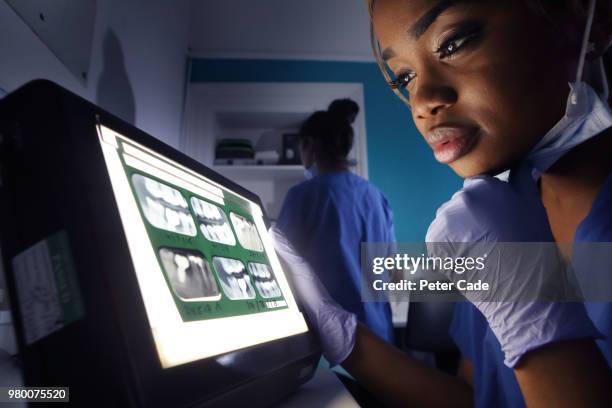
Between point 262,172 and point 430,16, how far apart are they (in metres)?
1.62

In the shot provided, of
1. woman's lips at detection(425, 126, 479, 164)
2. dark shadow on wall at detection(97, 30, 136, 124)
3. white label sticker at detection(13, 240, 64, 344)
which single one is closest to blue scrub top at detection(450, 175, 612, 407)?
woman's lips at detection(425, 126, 479, 164)

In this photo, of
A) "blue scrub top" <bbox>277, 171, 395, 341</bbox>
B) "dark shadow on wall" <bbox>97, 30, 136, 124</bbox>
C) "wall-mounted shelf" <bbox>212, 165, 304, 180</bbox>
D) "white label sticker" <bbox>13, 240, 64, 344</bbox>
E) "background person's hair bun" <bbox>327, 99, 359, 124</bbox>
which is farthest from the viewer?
"wall-mounted shelf" <bbox>212, 165, 304, 180</bbox>

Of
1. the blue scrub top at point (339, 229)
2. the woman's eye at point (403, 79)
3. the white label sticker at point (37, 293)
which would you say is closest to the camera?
the white label sticker at point (37, 293)

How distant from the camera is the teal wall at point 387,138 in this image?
82.8 inches

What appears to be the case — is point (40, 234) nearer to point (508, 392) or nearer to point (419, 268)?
point (508, 392)

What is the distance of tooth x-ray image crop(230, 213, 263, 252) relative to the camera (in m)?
0.47

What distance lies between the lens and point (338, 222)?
148 centimetres

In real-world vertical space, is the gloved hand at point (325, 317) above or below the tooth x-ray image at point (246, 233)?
below

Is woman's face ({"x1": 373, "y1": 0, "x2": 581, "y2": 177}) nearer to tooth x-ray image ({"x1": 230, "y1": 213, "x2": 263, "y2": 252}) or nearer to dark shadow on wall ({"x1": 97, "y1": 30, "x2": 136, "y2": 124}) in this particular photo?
tooth x-ray image ({"x1": 230, "y1": 213, "x2": 263, "y2": 252})

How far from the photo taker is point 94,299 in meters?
0.22

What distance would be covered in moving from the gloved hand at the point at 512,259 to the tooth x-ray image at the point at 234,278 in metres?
0.33

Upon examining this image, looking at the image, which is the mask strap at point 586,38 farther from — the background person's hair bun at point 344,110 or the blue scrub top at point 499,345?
the background person's hair bun at point 344,110

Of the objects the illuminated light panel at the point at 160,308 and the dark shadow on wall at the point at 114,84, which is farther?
the dark shadow on wall at the point at 114,84

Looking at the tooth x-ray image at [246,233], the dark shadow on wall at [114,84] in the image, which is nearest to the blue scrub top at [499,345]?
the tooth x-ray image at [246,233]
